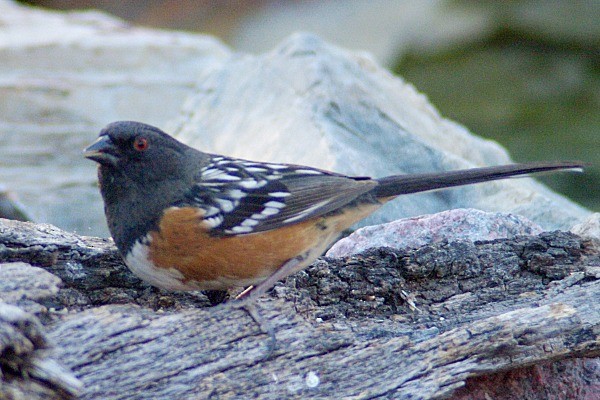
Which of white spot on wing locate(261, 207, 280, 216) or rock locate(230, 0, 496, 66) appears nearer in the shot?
white spot on wing locate(261, 207, 280, 216)

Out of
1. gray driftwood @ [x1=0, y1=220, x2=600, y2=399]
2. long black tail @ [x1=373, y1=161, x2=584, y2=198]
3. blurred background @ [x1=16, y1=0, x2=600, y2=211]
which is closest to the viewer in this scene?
gray driftwood @ [x1=0, y1=220, x2=600, y2=399]

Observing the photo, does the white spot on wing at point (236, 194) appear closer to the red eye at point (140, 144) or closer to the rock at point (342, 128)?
the red eye at point (140, 144)

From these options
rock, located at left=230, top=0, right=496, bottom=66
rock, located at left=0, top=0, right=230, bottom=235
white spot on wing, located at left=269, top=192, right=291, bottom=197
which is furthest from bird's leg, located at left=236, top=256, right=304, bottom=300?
rock, located at left=230, top=0, right=496, bottom=66

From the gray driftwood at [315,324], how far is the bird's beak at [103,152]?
38cm

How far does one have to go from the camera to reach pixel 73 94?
755cm

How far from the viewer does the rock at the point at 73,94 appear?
6.75 m

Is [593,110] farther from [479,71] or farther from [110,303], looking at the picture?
[110,303]

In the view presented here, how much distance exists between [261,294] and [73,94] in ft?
15.1

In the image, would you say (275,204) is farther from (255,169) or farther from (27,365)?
(27,365)

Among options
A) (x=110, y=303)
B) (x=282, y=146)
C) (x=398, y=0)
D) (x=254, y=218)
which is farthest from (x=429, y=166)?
(x=398, y=0)

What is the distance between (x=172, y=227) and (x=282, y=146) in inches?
88.6

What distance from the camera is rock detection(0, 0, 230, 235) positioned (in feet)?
22.1

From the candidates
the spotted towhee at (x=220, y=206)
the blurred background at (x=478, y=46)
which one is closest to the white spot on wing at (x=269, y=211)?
the spotted towhee at (x=220, y=206)

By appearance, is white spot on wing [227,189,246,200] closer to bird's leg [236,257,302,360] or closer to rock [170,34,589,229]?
bird's leg [236,257,302,360]
